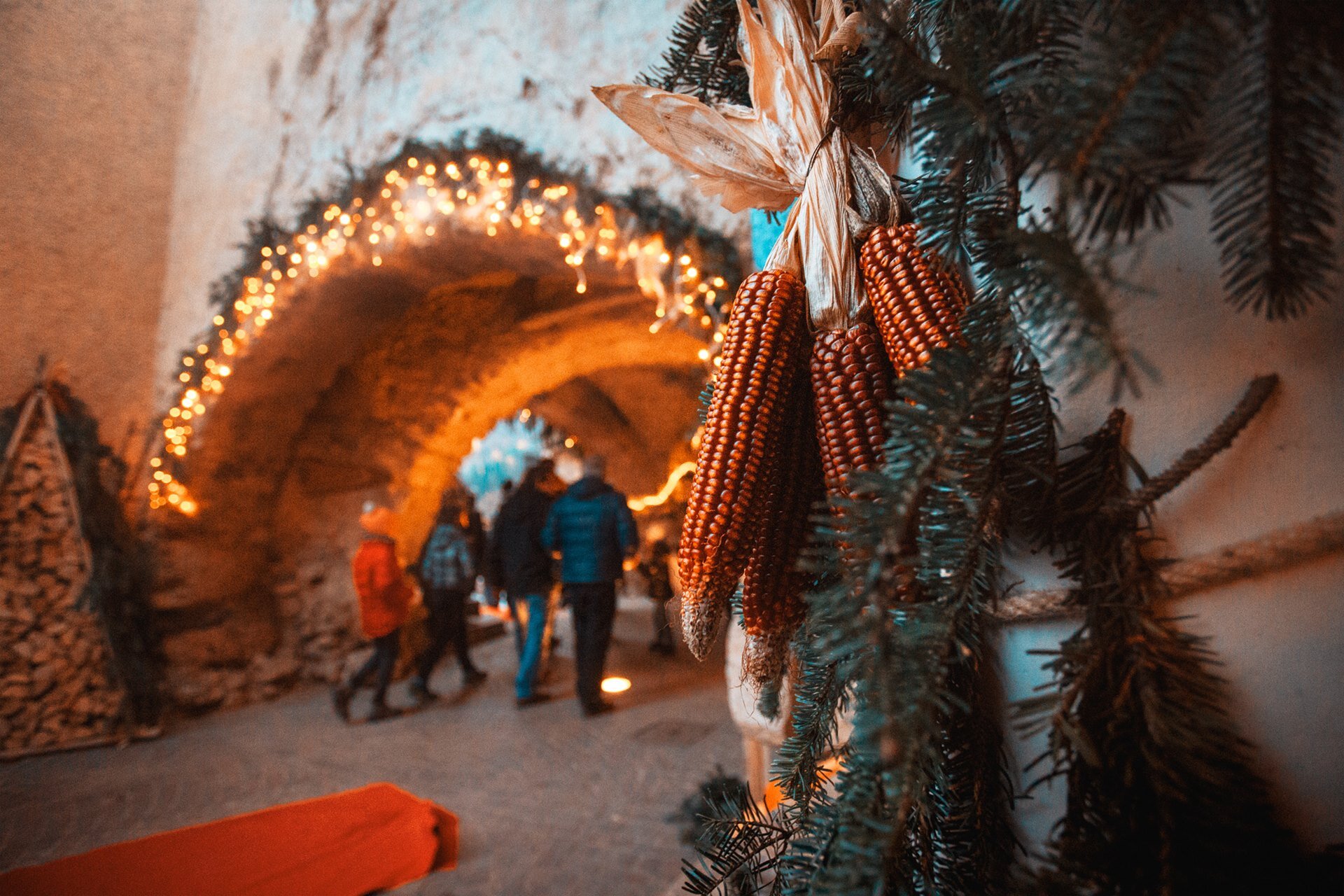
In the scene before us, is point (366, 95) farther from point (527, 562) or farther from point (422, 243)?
point (527, 562)

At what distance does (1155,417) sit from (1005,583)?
0.69 ft

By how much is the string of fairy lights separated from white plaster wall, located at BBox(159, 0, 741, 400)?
206mm

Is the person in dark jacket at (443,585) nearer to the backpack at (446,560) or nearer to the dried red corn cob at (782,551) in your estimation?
the backpack at (446,560)

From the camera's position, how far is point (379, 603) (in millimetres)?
4598

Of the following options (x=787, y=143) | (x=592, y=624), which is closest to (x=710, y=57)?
(x=787, y=143)

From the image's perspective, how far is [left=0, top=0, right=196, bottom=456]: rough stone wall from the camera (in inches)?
173

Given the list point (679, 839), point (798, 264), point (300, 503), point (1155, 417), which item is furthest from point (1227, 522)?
point (300, 503)

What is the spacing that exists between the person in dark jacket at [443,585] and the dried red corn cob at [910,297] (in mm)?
4953

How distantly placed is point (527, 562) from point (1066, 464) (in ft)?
15.6

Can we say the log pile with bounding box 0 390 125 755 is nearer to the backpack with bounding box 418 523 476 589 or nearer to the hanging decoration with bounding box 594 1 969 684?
the backpack with bounding box 418 523 476 589

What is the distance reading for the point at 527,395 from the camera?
707 cm

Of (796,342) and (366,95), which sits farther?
(366,95)

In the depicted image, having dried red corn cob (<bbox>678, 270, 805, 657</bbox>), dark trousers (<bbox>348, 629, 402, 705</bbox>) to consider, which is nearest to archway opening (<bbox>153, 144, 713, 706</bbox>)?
dark trousers (<bbox>348, 629, 402, 705</bbox>)

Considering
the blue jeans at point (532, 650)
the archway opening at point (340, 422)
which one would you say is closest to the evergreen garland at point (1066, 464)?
the archway opening at point (340, 422)
